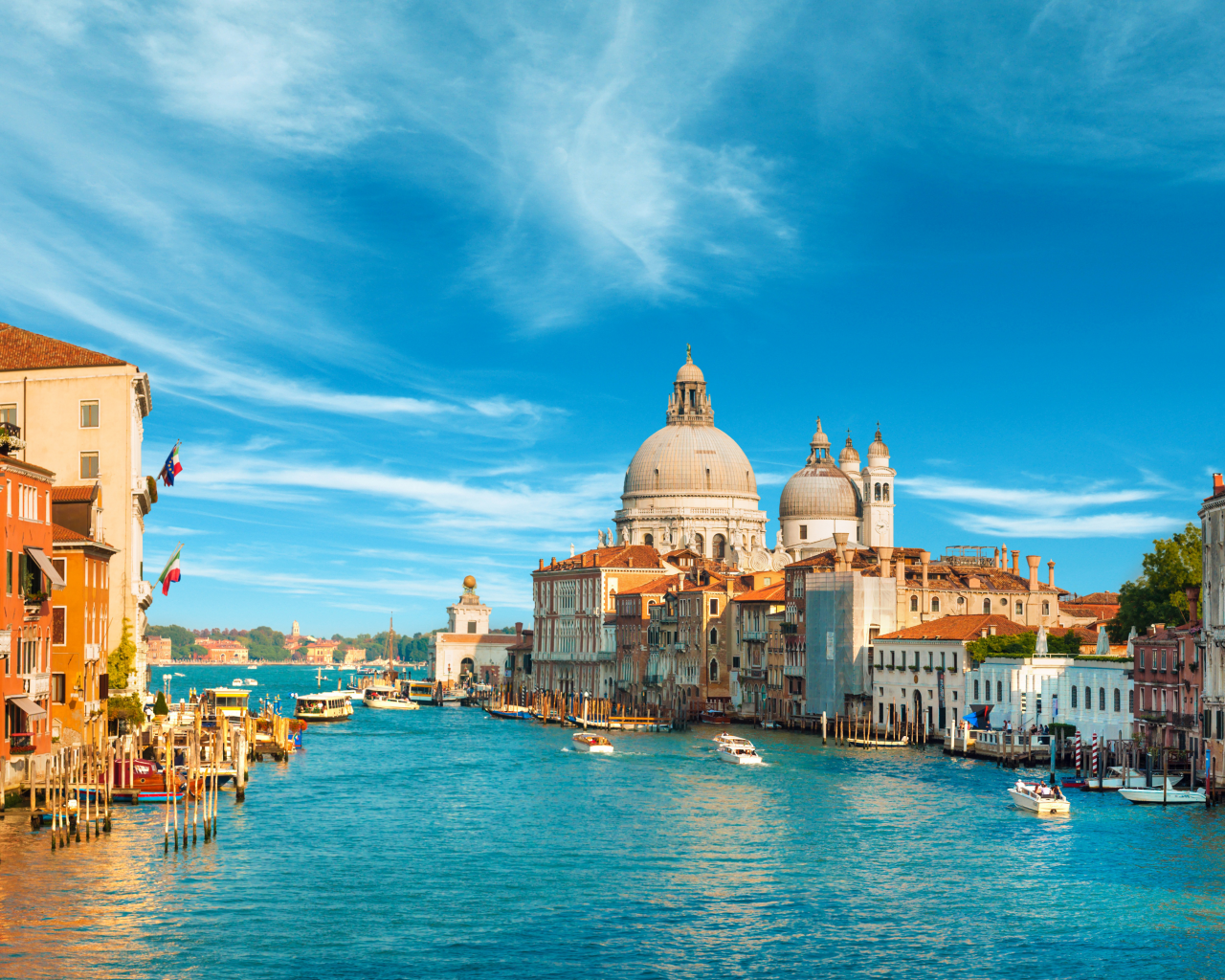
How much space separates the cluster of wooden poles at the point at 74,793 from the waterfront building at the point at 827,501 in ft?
287

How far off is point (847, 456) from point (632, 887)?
106 meters

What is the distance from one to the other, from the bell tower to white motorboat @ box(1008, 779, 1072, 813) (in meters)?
78.0

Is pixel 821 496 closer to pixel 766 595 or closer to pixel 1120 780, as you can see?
pixel 766 595

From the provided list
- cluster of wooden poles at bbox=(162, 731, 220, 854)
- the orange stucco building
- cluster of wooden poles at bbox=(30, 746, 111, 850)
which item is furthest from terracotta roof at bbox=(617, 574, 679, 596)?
cluster of wooden poles at bbox=(30, 746, 111, 850)

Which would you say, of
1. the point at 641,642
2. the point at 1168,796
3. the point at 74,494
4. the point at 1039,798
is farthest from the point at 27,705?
the point at 641,642

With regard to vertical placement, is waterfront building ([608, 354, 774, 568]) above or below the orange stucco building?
above

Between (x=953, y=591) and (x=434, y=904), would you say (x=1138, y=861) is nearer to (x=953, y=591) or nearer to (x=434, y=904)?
(x=434, y=904)

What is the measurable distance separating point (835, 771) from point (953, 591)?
28.5 meters

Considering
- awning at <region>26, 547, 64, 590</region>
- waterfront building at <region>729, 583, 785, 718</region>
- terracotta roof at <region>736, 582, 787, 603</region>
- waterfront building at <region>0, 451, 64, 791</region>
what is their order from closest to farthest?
waterfront building at <region>0, 451, 64, 791</region> → awning at <region>26, 547, 64, 590</region> → waterfront building at <region>729, 583, 785, 718</region> → terracotta roof at <region>736, 582, 787, 603</region>

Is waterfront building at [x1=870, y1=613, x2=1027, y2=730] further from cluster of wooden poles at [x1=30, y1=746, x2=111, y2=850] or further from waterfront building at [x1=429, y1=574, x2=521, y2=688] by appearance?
waterfront building at [x1=429, y1=574, x2=521, y2=688]

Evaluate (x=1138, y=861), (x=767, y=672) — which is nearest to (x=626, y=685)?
(x=767, y=672)

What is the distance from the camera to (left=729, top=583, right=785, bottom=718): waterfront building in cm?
9988

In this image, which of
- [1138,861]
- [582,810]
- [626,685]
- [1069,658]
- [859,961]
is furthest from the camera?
[626,685]

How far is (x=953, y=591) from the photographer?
3477 inches
